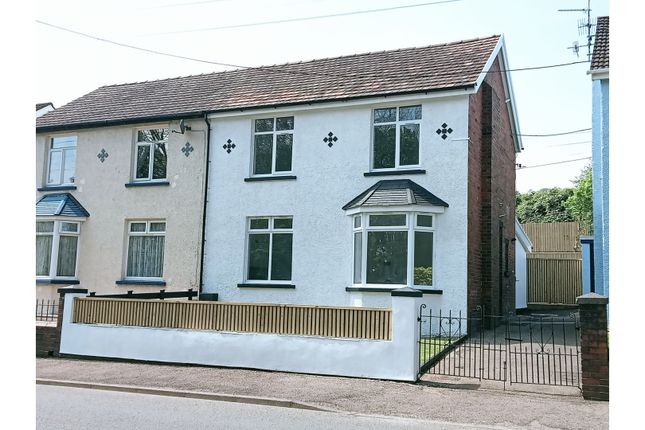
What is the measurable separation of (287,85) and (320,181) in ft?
12.0

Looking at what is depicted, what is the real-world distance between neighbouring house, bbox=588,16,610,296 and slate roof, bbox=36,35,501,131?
112 inches

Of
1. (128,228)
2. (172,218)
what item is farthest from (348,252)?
(128,228)

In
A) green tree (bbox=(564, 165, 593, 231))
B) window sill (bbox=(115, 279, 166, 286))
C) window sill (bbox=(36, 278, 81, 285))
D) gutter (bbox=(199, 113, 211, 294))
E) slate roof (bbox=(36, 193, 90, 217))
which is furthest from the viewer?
green tree (bbox=(564, 165, 593, 231))

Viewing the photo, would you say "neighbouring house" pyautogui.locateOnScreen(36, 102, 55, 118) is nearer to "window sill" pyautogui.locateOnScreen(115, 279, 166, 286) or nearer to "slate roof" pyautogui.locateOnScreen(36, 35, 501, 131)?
"slate roof" pyautogui.locateOnScreen(36, 35, 501, 131)

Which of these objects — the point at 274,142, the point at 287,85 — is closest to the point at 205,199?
the point at 274,142

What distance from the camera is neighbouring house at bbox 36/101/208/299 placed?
1852 centimetres

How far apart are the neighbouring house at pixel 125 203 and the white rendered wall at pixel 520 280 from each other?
497 inches

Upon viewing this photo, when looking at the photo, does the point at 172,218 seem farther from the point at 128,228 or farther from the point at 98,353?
the point at 98,353

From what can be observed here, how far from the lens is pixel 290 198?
17.1 meters

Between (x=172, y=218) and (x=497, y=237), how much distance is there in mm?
9696

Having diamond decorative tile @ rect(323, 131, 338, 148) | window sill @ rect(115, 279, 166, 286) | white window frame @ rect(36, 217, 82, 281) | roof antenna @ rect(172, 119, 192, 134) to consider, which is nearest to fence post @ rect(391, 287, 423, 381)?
diamond decorative tile @ rect(323, 131, 338, 148)

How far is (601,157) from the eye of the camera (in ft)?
52.4

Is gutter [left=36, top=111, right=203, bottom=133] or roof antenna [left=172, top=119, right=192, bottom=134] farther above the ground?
gutter [left=36, top=111, right=203, bottom=133]

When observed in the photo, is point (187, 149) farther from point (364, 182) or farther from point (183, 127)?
point (364, 182)
